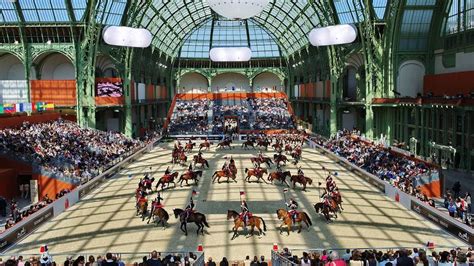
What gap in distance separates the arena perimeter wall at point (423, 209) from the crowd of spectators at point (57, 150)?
66.4 feet

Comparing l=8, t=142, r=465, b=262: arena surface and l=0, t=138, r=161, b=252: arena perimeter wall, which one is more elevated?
l=0, t=138, r=161, b=252: arena perimeter wall

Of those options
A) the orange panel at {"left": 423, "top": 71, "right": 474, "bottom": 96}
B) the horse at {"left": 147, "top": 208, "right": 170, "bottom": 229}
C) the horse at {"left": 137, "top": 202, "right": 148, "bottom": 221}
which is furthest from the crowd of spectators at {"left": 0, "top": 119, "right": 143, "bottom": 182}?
the orange panel at {"left": 423, "top": 71, "right": 474, "bottom": 96}

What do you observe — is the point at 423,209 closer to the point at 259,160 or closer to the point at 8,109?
the point at 259,160

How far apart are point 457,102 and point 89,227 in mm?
30526

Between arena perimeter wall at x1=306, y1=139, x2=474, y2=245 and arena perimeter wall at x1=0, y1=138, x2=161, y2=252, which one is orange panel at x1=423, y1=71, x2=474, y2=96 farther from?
arena perimeter wall at x1=0, y1=138, x2=161, y2=252

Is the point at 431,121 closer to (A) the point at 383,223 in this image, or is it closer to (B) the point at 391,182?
(B) the point at 391,182

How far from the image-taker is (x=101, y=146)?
160 ft

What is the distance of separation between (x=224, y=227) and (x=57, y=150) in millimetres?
22705

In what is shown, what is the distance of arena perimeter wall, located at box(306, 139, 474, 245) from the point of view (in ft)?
67.4

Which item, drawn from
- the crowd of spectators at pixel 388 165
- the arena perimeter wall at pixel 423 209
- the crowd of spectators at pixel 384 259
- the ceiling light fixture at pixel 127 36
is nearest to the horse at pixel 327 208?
the arena perimeter wall at pixel 423 209

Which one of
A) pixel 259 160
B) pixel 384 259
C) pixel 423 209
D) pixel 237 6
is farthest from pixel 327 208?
pixel 259 160

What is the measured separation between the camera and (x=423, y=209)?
2500cm

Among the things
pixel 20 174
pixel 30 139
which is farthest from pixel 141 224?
pixel 30 139

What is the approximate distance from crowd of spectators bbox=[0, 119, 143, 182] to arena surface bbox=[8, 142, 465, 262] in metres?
4.96
